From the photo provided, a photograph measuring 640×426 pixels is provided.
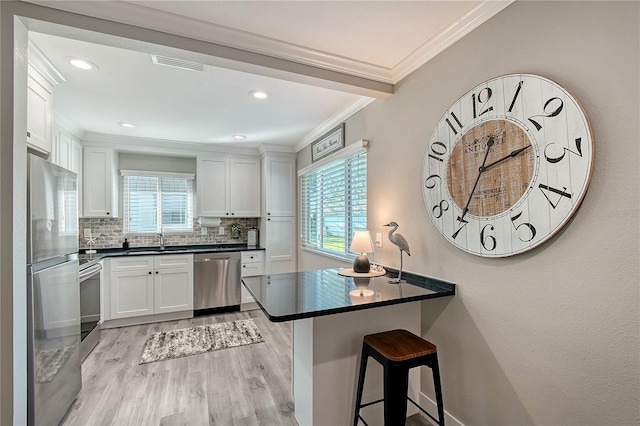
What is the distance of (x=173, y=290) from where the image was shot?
155 inches

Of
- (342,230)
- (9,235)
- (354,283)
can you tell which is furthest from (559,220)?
(9,235)

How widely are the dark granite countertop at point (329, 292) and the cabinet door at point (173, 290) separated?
2376 mm

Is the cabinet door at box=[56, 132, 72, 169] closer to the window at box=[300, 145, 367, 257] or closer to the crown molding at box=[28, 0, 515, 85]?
the crown molding at box=[28, 0, 515, 85]

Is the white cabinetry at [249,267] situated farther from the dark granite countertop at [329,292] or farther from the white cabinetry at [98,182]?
the dark granite countertop at [329,292]

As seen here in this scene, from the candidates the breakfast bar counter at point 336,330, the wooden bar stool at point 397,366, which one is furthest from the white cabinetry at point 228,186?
the wooden bar stool at point 397,366

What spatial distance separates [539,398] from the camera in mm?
1356

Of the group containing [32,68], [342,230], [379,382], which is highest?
[32,68]

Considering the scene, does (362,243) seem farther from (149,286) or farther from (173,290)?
(149,286)

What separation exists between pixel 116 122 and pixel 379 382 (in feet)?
12.6

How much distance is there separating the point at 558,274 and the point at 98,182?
4.81m

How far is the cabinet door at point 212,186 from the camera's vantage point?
4.41 m

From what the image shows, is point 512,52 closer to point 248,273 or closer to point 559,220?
point 559,220

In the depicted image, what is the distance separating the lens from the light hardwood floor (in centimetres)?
200

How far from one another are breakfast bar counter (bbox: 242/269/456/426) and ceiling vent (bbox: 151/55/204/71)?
5.31 ft
